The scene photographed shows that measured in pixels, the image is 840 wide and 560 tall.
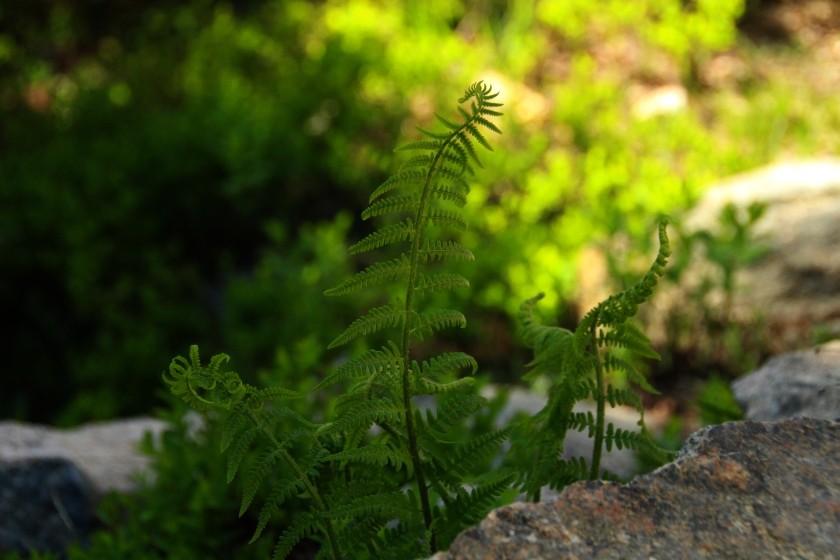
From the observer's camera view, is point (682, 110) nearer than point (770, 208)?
No

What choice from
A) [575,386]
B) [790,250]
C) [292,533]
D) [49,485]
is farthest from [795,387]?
[790,250]

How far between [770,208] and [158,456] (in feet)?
11.2

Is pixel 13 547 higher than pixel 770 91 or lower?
lower

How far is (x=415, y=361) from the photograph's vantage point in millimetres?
1600

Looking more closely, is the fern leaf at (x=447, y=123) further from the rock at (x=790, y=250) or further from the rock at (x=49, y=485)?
the rock at (x=790, y=250)

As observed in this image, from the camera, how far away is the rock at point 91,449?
10.3 ft

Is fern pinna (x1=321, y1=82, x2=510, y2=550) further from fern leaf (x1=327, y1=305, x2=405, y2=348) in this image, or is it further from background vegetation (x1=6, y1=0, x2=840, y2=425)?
background vegetation (x1=6, y1=0, x2=840, y2=425)

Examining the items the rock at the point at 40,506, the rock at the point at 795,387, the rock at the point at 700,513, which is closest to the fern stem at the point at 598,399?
the rock at the point at 700,513

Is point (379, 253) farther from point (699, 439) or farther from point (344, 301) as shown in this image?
point (699, 439)

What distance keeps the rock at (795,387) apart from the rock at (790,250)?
135 centimetres

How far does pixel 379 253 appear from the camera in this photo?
206 inches

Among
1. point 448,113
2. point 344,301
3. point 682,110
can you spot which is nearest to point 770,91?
point 682,110

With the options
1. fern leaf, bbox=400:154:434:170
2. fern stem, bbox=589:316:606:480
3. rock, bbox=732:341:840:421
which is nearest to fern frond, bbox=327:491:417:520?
fern stem, bbox=589:316:606:480

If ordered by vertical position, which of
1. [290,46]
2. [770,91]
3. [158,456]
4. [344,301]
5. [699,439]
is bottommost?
[158,456]
